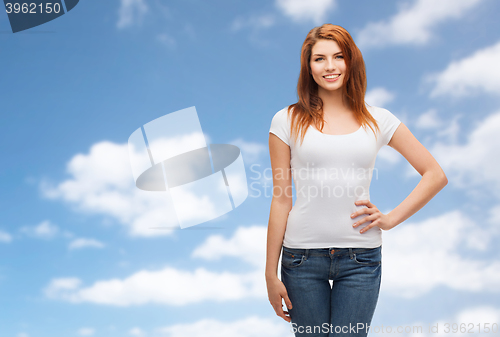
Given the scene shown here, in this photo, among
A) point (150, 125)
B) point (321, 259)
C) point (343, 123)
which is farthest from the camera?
point (150, 125)

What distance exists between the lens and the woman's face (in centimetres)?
222

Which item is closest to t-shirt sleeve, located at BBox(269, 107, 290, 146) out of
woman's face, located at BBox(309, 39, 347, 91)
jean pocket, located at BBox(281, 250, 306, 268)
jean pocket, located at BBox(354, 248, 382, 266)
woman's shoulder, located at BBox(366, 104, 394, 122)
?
woman's face, located at BBox(309, 39, 347, 91)

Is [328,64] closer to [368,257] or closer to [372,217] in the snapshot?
[372,217]

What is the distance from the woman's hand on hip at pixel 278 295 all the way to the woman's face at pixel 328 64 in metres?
1.13

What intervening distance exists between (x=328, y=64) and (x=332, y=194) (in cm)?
73

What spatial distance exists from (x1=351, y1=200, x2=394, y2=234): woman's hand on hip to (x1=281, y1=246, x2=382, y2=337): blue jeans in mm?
130

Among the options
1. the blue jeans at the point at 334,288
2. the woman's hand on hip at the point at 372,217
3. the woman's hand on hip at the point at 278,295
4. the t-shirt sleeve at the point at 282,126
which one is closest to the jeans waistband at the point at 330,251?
the blue jeans at the point at 334,288

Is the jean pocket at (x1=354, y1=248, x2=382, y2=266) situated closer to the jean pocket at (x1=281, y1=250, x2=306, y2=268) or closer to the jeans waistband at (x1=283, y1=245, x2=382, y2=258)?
the jeans waistband at (x1=283, y1=245, x2=382, y2=258)

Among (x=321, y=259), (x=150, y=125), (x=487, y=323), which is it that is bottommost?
(x=487, y=323)

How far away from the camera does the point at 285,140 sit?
2.21 meters

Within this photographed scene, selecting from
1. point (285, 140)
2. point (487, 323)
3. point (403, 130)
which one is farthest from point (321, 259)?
point (487, 323)

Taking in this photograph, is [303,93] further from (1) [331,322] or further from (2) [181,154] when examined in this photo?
(2) [181,154]

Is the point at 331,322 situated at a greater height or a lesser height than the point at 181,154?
lesser

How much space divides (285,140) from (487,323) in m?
2.88
